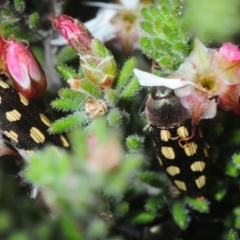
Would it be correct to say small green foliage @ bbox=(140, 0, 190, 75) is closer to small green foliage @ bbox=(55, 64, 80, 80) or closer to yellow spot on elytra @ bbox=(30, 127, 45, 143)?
small green foliage @ bbox=(55, 64, 80, 80)

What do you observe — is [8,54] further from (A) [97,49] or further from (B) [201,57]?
(B) [201,57]

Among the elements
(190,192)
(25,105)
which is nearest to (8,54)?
(25,105)

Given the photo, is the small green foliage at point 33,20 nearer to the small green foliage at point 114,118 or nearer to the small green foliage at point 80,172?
the small green foliage at point 114,118

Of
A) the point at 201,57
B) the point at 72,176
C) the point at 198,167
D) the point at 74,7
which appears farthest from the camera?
the point at 74,7

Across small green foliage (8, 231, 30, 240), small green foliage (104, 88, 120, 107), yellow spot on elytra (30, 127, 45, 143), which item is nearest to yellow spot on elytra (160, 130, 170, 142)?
small green foliage (104, 88, 120, 107)

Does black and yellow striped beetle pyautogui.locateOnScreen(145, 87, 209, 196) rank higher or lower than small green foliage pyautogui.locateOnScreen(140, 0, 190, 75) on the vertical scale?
lower

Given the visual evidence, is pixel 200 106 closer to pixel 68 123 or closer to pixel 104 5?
pixel 68 123

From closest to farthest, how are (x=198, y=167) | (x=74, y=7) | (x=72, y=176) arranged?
(x=72, y=176) → (x=198, y=167) → (x=74, y=7)

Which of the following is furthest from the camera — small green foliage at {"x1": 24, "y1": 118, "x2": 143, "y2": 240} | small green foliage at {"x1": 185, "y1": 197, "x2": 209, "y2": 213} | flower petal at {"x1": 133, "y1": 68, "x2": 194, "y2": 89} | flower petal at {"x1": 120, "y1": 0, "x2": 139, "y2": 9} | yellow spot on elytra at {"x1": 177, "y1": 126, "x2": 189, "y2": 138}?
flower petal at {"x1": 120, "y1": 0, "x2": 139, "y2": 9}
